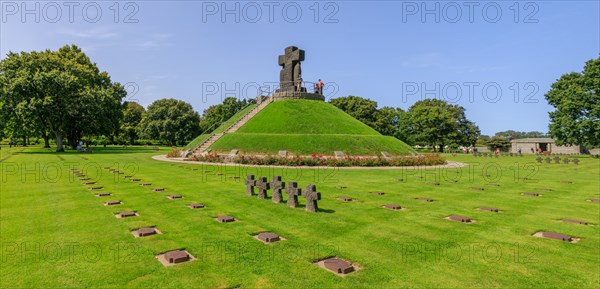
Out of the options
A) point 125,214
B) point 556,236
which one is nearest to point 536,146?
point 556,236

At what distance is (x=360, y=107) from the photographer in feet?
280

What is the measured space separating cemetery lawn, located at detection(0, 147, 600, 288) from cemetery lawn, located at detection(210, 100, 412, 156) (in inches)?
803

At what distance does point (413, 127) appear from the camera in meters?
85.1

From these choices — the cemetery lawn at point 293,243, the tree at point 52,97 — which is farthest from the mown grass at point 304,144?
the tree at point 52,97

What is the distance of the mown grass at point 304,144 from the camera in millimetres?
33719

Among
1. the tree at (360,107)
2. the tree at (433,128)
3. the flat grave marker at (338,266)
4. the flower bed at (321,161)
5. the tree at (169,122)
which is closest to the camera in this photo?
the flat grave marker at (338,266)

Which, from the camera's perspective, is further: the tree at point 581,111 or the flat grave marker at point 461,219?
the tree at point 581,111

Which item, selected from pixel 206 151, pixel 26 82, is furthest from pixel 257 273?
pixel 26 82

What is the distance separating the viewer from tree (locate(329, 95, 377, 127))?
84.9 metres

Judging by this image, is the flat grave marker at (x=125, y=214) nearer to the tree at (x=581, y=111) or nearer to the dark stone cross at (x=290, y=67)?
the dark stone cross at (x=290, y=67)

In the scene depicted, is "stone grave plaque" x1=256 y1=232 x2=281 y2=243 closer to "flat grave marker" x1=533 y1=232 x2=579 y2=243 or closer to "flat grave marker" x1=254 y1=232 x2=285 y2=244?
"flat grave marker" x1=254 y1=232 x2=285 y2=244

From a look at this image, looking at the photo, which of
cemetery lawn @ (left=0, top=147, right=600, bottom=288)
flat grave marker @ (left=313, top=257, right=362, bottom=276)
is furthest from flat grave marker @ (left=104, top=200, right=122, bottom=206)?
flat grave marker @ (left=313, top=257, right=362, bottom=276)

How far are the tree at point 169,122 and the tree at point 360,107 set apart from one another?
41.3m

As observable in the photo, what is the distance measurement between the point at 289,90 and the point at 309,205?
39.1 meters
